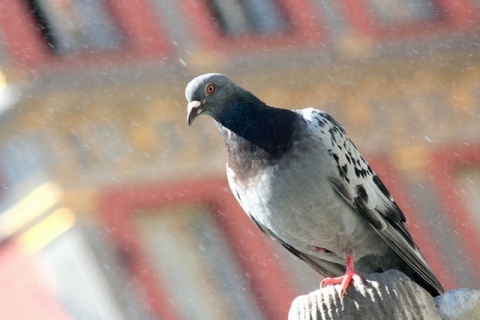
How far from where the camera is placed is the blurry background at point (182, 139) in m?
11.8

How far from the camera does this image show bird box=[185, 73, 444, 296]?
5723 millimetres

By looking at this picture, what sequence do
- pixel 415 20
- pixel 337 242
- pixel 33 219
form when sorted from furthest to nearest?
pixel 415 20, pixel 33 219, pixel 337 242

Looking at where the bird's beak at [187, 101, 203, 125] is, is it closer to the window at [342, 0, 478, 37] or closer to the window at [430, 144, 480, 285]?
the window at [430, 144, 480, 285]

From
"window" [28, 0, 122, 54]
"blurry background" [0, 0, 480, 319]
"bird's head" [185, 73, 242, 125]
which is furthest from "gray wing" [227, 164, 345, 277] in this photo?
"window" [28, 0, 122, 54]

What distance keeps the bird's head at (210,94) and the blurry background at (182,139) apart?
5932 mm

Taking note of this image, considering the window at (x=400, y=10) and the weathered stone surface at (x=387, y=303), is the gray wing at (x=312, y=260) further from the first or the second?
the window at (x=400, y=10)

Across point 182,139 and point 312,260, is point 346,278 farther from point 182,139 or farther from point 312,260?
point 182,139

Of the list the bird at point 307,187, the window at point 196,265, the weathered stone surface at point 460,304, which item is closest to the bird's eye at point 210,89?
the bird at point 307,187

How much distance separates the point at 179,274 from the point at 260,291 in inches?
32.9

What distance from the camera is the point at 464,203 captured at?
1250 cm

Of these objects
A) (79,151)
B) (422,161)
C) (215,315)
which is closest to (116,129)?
(79,151)

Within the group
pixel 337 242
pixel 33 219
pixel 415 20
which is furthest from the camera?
pixel 415 20

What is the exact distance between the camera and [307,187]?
574 cm

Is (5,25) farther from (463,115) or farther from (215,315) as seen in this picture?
(463,115)
